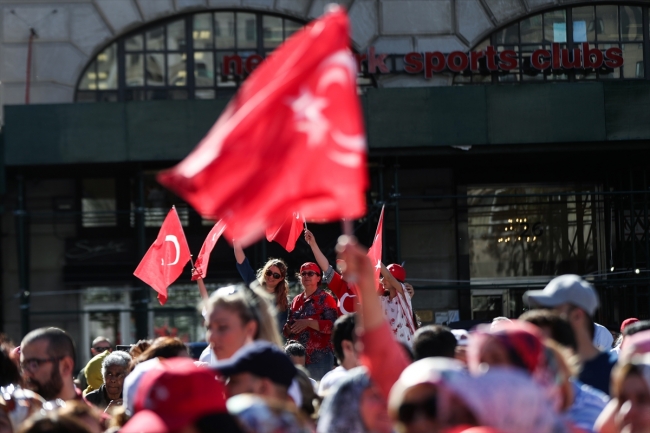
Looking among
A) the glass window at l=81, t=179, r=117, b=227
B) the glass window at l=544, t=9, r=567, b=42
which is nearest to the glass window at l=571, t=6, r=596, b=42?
the glass window at l=544, t=9, r=567, b=42

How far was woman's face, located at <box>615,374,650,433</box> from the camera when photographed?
12.7 feet

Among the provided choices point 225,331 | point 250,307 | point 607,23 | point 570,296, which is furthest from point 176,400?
point 607,23

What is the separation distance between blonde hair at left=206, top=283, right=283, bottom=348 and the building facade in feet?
37.8

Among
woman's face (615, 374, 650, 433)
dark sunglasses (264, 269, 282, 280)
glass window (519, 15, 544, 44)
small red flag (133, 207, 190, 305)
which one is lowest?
woman's face (615, 374, 650, 433)

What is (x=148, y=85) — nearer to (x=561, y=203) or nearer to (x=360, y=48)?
(x=360, y=48)

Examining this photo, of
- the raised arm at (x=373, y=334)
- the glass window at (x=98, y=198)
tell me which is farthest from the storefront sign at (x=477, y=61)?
the raised arm at (x=373, y=334)

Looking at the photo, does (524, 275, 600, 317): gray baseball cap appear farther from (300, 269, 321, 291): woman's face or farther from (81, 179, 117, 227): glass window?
(81, 179, 117, 227): glass window

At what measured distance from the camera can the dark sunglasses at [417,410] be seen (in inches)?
120

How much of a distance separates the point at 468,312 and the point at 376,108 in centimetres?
416

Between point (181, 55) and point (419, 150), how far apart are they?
4.64 metres

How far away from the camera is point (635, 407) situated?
3908 mm

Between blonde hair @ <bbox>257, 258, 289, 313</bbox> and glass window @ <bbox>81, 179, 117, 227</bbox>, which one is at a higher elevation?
glass window @ <bbox>81, 179, 117, 227</bbox>

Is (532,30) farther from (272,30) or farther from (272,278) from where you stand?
(272,278)

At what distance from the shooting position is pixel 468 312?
58.6ft
